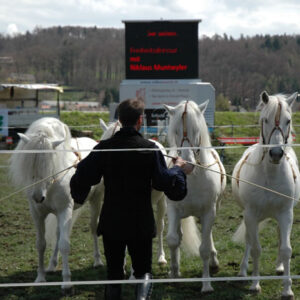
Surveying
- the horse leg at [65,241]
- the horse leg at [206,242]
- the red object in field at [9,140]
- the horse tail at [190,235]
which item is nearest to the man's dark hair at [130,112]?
the horse leg at [206,242]

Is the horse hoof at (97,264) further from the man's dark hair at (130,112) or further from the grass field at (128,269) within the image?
the man's dark hair at (130,112)

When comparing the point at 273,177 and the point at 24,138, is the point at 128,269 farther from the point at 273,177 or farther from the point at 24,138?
the point at 273,177

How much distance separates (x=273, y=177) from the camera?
5055 mm

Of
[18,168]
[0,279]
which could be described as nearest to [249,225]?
[18,168]

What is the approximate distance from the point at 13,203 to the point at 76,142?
4.66 metres

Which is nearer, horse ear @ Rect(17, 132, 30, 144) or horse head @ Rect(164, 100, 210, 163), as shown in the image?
horse head @ Rect(164, 100, 210, 163)

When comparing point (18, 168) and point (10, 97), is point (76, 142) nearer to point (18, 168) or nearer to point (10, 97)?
point (18, 168)

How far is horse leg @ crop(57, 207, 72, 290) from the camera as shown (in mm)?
5363

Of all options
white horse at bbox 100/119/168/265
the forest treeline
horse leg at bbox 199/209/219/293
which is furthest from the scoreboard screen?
horse leg at bbox 199/209/219/293

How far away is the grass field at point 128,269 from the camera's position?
526 centimetres

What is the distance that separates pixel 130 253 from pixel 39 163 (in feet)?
6.43

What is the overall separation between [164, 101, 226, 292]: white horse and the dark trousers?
1.41 meters

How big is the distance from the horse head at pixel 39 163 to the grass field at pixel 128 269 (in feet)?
3.80

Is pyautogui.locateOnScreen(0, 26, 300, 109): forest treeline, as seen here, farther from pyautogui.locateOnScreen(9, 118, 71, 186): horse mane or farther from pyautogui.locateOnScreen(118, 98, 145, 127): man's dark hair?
pyautogui.locateOnScreen(118, 98, 145, 127): man's dark hair
